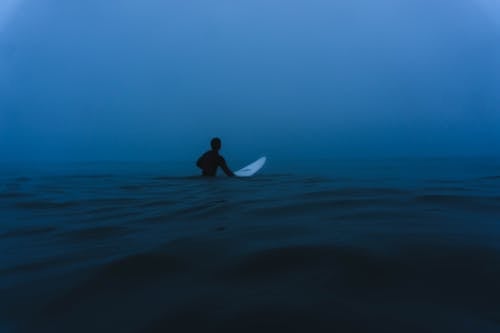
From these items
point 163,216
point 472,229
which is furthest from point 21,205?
point 472,229

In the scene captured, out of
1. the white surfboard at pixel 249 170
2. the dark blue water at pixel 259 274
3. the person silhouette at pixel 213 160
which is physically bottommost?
the dark blue water at pixel 259 274

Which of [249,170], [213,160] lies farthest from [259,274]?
[249,170]

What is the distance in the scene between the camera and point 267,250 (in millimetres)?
2061

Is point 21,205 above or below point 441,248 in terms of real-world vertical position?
above

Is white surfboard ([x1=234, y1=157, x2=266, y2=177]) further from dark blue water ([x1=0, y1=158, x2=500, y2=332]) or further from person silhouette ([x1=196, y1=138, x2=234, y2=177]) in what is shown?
dark blue water ([x1=0, y1=158, x2=500, y2=332])

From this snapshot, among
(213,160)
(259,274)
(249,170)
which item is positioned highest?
(213,160)

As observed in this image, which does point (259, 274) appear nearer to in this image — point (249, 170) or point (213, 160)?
point (213, 160)

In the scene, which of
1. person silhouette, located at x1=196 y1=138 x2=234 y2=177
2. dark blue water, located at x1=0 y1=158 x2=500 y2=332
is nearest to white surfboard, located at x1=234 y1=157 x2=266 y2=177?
person silhouette, located at x1=196 y1=138 x2=234 y2=177

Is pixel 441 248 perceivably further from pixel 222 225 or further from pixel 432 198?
pixel 432 198

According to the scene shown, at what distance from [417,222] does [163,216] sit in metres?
2.96

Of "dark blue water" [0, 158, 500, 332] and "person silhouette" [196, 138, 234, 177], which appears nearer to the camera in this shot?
"dark blue water" [0, 158, 500, 332]

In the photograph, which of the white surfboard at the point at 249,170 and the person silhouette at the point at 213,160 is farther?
the white surfboard at the point at 249,170

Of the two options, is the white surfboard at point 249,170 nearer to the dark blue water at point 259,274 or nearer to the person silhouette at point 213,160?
the person silhouette at point 213,160

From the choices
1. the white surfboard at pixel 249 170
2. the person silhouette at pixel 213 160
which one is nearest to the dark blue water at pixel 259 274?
the person silhouette at pixel 213 160
